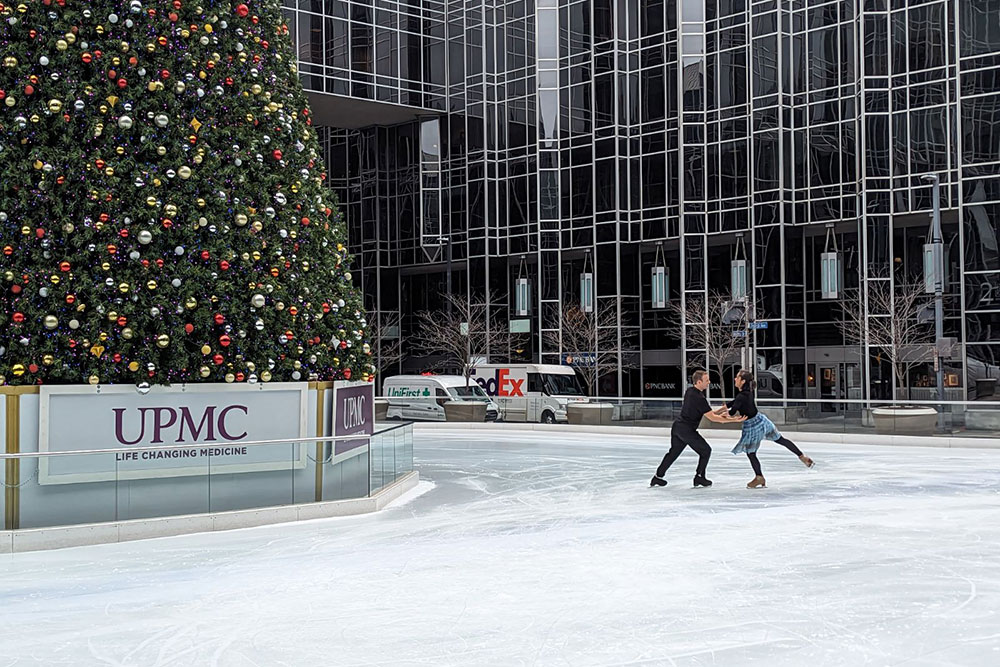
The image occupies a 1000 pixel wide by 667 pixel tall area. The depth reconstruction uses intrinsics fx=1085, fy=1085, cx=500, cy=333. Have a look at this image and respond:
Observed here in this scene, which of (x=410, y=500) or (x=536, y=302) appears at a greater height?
(x=536, y=302)

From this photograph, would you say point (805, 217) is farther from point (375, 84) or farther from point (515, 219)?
point (375, 84)

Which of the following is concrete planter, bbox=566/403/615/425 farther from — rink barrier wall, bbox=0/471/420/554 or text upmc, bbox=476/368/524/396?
rink barrier wall, bbox=0/471/420/554

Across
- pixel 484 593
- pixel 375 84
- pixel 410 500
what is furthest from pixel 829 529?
pixel 375 84

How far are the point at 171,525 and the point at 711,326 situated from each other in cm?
3485

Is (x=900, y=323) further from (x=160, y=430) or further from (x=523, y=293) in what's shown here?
(x=160, y=430)

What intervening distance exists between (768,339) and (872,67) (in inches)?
442

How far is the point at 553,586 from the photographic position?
8.77 m

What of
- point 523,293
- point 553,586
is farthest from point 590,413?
point 553,586

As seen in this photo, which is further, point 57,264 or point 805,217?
point 805,217

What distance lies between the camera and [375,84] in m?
51.5

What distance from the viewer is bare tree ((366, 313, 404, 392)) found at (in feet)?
182

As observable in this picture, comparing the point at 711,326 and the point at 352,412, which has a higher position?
the point at 711,326

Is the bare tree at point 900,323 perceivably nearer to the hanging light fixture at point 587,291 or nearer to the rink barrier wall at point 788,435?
the hanging light fixture at point 587,291

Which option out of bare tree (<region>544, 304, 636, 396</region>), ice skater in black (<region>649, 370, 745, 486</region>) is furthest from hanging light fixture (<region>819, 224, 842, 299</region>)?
ice skater in black (<region>649, 370, 745, 486</region>)
